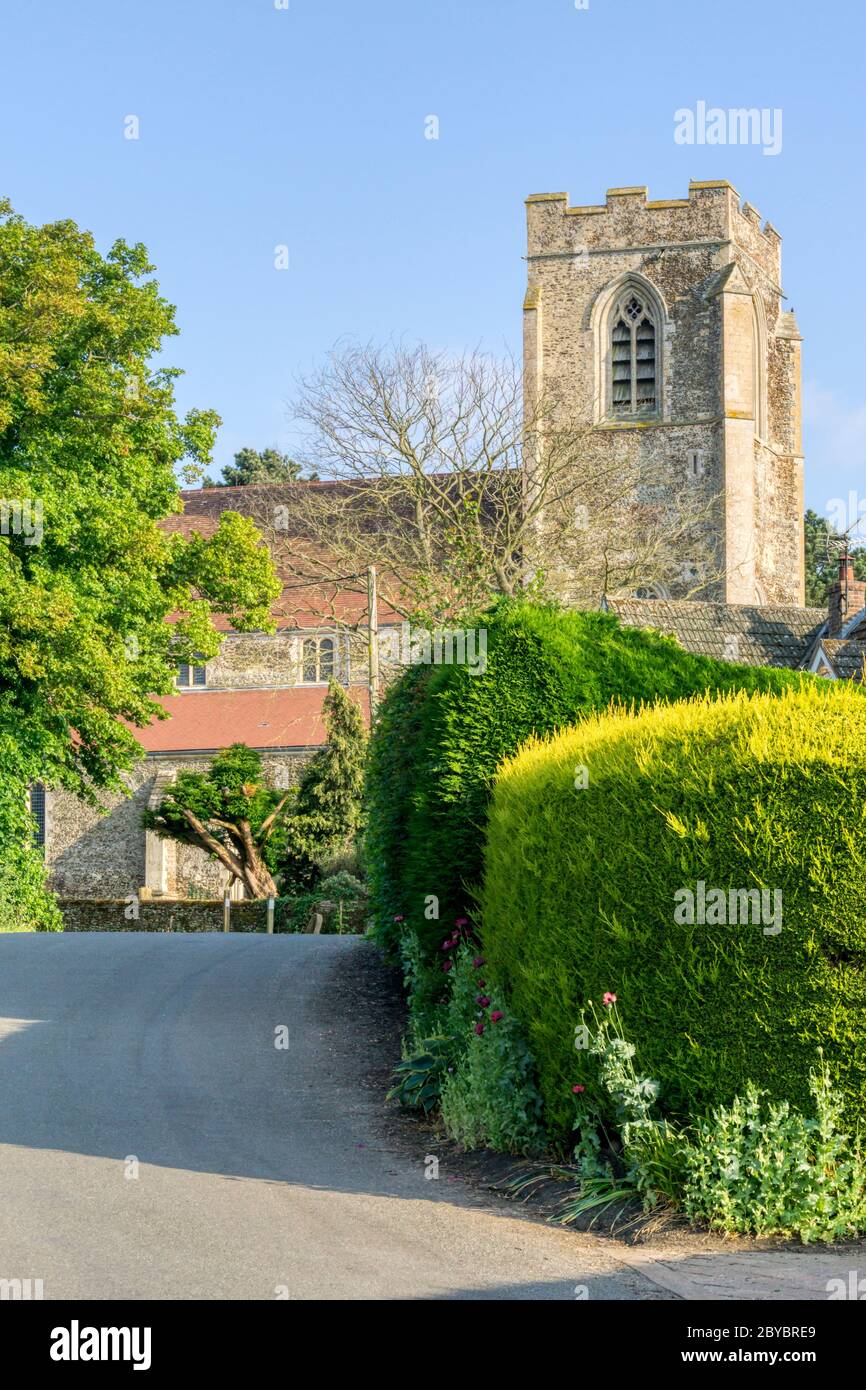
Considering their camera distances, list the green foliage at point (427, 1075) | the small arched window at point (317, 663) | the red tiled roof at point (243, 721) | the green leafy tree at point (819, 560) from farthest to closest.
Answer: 1. the green leafy tree at point (819, 560)
2. the small arched window at point (317, 663)
3. the red tiled roof at point (243, 721)
4. the green foliage at point (427, 1075)

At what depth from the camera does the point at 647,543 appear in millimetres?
46406

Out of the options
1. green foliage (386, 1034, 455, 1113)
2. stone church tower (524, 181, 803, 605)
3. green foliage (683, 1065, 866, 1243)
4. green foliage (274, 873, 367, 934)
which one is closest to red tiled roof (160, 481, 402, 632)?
stone church tower (524, 181, 803, 605)

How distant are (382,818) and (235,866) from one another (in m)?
29.0

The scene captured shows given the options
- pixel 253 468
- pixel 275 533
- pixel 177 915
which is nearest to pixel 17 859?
pixel 177 915

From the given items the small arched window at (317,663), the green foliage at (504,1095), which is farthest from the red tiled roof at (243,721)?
the green foliage at (504,1095)

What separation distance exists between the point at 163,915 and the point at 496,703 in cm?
3072

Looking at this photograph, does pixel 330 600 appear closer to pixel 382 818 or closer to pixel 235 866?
pixel 235 866

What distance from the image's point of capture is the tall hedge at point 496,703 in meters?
10.4

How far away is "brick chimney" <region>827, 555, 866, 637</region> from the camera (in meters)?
30.5

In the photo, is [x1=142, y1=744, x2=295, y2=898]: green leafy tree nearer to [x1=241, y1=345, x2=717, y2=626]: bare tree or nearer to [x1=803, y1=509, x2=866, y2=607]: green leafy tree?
[x1=241, y1=345, x2=717, y2=626]: bare tree

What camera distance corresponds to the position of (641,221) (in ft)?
172

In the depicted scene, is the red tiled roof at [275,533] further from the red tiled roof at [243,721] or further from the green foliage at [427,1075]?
the green foliage at [427,1075]

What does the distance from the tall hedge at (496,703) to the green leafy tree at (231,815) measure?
97.5 ft
